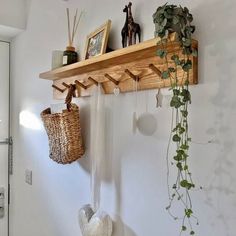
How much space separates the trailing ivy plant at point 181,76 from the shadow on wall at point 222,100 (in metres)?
0.06

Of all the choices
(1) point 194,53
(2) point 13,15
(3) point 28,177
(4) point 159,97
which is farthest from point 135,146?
(2) point 13,15

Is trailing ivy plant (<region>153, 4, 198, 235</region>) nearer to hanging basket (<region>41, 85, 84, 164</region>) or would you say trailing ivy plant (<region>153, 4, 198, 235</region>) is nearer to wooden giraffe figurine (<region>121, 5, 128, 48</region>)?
wooden giraffe figurine (<region>121, 5, 128, 48</region>)

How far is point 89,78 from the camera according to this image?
1.30 metres

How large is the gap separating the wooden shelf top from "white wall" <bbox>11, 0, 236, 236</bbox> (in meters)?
0.12

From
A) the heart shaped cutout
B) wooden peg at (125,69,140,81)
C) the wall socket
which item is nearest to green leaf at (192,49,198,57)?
wooden peg at (125,69,140,81)

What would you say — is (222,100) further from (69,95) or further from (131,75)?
(69,95)

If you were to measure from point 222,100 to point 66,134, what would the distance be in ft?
2.40

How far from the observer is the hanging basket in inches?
50.0

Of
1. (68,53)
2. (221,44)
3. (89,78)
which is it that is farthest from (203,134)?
(68,53)

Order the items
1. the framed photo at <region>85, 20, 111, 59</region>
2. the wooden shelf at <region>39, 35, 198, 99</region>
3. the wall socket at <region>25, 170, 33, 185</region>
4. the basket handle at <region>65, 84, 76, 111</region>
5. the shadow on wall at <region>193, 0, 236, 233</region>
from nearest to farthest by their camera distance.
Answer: the shadow on wall at <region>193, 0, 236, 233</region> < the wooden shelf at <region>39, 35, 198, 99</region> < the framed photo at <region>85, 20, 111, 59</region> < the basket handle at <region>65, 84, 76, 111</region> < the wall socket at <region>25, 170, 33, 185</region>

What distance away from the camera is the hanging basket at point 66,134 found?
127 centimetres

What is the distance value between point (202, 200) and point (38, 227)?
1368mm

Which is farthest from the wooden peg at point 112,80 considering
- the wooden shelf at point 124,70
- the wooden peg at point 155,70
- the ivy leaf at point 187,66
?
the ivy leaf at point 187,66

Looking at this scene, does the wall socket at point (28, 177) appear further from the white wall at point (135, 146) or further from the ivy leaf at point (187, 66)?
the ivy leaf at point (187, 66)
